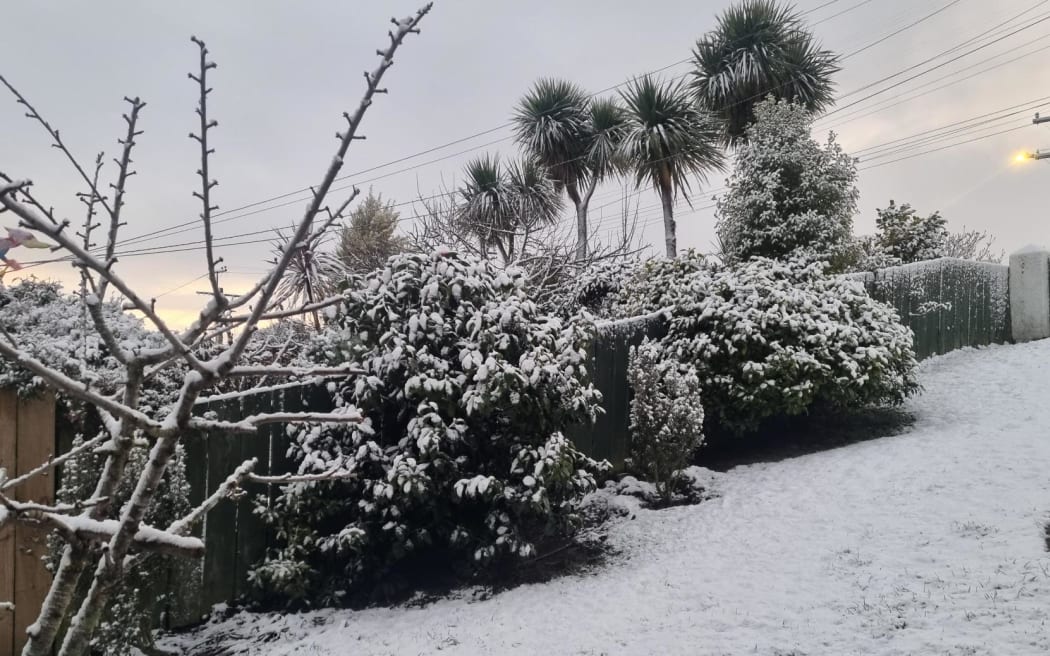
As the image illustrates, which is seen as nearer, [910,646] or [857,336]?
[910,646]

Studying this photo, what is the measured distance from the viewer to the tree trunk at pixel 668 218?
15461 mm

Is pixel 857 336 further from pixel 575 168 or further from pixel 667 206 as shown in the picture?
pixel 575 168

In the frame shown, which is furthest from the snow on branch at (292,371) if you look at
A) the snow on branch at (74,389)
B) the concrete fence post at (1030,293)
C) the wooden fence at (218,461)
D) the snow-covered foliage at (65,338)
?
the concrete fence post at (1030,293)

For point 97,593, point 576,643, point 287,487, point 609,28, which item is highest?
point 609,28

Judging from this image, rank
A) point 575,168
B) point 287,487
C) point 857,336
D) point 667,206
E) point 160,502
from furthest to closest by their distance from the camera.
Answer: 1. point 575,168
2. point 667,206
3. point 857,336
4. point 287,487
5. point 160,502

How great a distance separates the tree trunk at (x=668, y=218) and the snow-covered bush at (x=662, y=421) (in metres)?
8.88

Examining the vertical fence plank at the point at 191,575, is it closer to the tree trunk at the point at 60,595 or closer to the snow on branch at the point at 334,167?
the tree trunk at the point at 60,595

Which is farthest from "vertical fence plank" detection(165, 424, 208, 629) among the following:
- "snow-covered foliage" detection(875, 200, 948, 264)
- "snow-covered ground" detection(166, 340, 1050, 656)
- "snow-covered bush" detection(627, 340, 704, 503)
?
"snow-covered foliage" detection(875, 200, 948, 264)

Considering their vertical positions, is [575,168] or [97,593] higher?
[575,168]

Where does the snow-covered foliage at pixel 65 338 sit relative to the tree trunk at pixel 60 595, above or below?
above

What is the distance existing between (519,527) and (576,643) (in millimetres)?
1384

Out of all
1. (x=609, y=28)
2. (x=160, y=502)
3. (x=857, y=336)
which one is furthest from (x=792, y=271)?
(x=160, y=502)

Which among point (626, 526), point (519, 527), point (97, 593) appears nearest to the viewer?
point (97, 593)

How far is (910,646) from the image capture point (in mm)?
Answer: 3604
